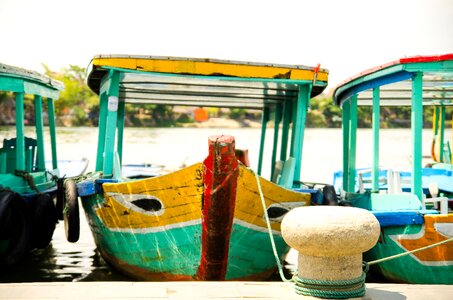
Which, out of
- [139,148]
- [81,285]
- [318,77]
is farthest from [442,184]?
[139,148]

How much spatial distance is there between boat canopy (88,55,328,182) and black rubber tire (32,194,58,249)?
109 centimetres

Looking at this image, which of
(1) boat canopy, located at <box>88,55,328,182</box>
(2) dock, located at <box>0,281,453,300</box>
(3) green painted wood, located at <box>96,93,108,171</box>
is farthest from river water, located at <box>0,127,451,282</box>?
(2) dock, located at <box>0,281,453,300</box>

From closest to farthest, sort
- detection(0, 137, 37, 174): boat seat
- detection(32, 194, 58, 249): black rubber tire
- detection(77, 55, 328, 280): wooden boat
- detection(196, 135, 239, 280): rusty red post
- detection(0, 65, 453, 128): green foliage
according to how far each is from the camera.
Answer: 1. detection(196, 135, 239, 280): rusty red post
2. detection(77, 55, 328, 280): wooden boat
3. detection(32, 194, 58, 249): black rubber tire
4. detection(0, 137, 37, 174): boat seat
5. detection(0, 65, 453, 128): green foliage

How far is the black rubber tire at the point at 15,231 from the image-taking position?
29.3 ft

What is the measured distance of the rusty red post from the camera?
704 cm

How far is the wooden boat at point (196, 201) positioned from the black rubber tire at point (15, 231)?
0.84 m

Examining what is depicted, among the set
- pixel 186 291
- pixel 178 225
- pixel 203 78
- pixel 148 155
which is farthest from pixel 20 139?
pixel 148 155

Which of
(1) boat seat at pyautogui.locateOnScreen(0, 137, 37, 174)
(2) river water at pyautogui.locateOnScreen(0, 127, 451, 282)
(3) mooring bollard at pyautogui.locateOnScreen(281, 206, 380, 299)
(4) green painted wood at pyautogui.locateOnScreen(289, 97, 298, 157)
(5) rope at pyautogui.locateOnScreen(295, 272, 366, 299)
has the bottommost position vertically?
(2) river water at pyautogui.locateOnScreen(0, 127, 451, 282)

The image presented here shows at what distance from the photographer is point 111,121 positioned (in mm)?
8734

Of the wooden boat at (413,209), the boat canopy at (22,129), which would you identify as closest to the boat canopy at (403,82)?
the wooden boat at (413,209)

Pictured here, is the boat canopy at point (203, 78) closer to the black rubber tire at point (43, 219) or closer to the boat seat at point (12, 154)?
the boat seat at point (12, 154)

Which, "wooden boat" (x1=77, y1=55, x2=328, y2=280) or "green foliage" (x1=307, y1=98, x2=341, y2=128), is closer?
"wooden boat" (x1=77, y1=55, x2=328, y2=280)

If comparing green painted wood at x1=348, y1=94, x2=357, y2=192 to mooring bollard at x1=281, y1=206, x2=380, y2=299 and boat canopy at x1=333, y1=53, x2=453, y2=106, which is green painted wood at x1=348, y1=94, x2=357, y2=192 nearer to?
boat canopy at x1=333, y1=53, x2=453, y2=106

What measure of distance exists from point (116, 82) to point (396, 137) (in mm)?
55775
